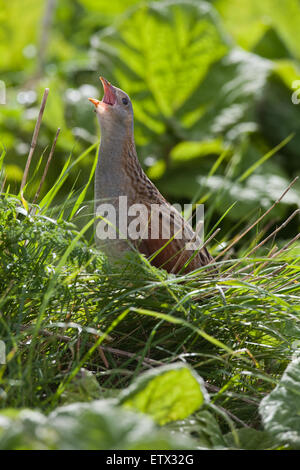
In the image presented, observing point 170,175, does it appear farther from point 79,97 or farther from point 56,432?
point 56,432

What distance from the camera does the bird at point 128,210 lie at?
1.77m

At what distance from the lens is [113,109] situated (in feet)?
6.65

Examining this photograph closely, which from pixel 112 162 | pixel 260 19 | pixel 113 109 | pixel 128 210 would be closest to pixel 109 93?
pixel 113 109

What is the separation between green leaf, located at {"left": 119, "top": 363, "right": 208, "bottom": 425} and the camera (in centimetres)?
112

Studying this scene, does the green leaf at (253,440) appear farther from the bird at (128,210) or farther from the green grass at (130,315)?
the bird at (128,210)

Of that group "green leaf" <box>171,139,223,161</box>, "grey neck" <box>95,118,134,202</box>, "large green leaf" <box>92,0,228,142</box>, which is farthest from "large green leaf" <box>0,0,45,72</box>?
"grey neck" <box>95,118,134,202</box>

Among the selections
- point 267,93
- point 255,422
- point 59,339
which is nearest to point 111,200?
point 59,339

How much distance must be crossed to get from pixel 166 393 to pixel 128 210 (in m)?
0.77

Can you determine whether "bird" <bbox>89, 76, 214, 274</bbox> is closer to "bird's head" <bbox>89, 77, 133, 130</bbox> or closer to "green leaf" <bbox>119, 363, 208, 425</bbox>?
"bird's head" <bbox>89, 77, 133, 130</bbox>

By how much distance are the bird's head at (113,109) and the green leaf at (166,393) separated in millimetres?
1040

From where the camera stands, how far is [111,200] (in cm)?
185

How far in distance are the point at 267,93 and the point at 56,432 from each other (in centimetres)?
385

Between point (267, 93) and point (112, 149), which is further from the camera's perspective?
point (267, 93)

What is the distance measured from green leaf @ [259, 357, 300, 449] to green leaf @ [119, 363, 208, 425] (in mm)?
174
